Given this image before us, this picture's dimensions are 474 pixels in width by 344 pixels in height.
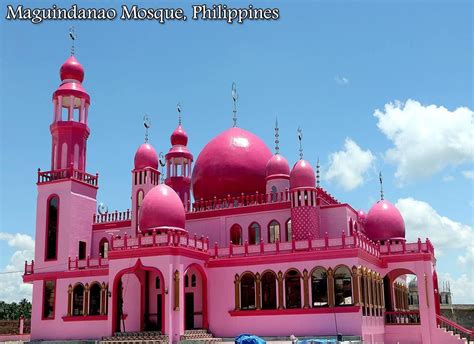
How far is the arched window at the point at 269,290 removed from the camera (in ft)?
95.6

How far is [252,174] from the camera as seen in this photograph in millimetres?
36281

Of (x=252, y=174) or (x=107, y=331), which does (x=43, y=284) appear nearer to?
(x=107, y=331)

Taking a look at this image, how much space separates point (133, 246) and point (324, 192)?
37.2 feet

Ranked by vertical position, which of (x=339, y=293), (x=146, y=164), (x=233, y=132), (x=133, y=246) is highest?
(x=233, y=132)

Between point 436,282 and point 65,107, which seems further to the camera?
point 65,107

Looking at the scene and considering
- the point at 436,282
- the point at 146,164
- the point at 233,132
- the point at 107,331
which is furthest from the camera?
the point at 233,132

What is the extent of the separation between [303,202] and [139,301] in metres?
9.92

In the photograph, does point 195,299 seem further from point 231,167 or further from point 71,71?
point 71,71

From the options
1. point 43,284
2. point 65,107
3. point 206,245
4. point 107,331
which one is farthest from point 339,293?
point 65,107

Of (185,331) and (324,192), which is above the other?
(324,192)

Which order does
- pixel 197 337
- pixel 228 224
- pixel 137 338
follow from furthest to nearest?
pixel 228 224 < pixel 197 337 < pixel 137 338

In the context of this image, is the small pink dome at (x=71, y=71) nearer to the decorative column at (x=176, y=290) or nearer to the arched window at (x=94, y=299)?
the arched window at (x=94, y=299)

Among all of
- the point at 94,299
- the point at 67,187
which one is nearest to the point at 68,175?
the point at 67,187

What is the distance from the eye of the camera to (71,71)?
37.6 metres
